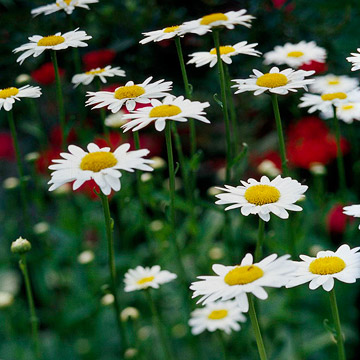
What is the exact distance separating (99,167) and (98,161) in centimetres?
1

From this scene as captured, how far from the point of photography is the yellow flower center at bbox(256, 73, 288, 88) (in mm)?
961

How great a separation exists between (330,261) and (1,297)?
87 centimetres

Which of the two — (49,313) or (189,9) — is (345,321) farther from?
(189,9)

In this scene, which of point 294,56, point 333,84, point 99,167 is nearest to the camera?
point 99,167

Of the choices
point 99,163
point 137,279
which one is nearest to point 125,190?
point 137,279

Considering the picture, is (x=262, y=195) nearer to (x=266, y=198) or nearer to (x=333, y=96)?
(x=266, y=198)

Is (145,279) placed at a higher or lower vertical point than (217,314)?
higher

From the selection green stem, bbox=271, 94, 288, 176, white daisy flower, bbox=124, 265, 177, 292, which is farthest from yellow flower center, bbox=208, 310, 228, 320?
green stem, bbox=271, 94, 288, 176

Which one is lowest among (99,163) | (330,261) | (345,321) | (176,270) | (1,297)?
(345,321)

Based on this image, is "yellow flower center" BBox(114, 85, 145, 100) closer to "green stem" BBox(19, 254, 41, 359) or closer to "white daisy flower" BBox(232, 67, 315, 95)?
"white daisy flower" BBox(232, 67, 315, 95)

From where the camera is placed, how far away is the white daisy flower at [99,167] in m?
0.79

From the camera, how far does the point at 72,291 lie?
1744mm

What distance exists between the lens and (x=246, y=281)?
703 millimetres

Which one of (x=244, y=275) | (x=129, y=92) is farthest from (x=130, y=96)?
(x=244, y=275)
